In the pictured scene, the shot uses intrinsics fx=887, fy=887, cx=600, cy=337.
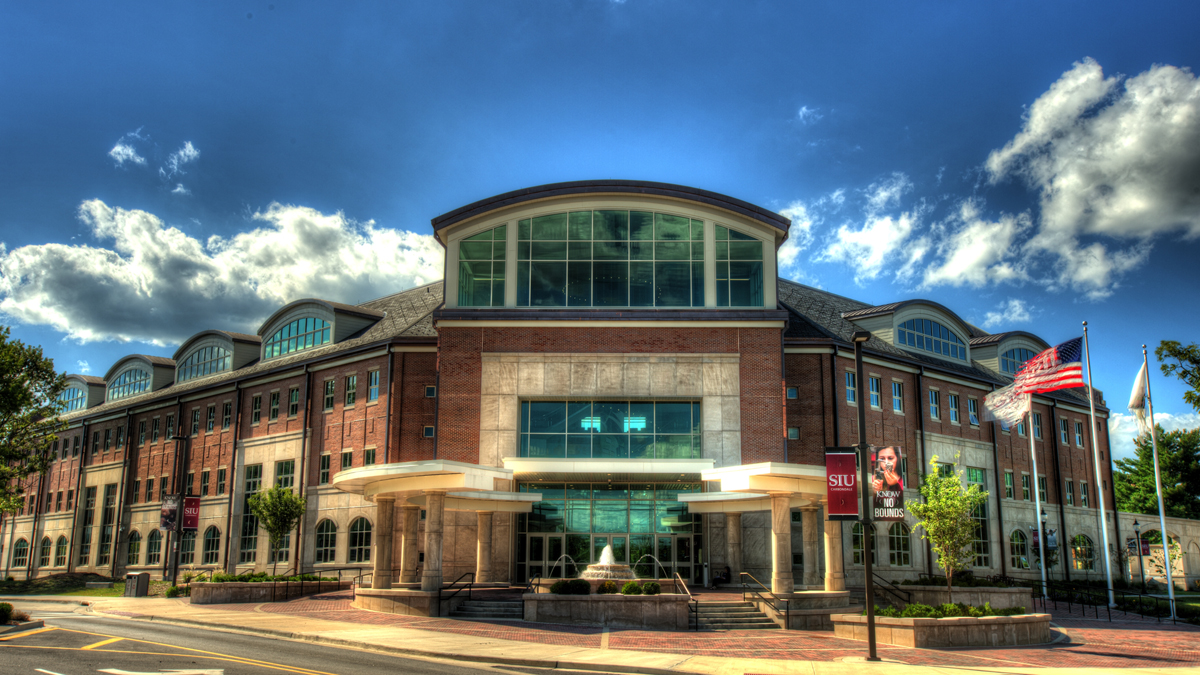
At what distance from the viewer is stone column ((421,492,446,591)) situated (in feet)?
90.7

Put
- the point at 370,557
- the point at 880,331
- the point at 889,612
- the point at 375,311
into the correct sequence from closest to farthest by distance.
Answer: the point at 889,612 → the point at 370,557 → the point at 880,331 → the point at 375,311

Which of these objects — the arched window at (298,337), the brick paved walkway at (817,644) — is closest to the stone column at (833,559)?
the brick paved walkway at (817,644)

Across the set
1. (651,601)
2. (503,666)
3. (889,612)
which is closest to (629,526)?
(651,601)

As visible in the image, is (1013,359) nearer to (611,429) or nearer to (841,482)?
(611,429)

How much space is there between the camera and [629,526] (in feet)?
119

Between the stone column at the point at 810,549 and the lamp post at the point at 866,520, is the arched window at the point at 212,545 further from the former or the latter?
the lamp post at the point at 866,520

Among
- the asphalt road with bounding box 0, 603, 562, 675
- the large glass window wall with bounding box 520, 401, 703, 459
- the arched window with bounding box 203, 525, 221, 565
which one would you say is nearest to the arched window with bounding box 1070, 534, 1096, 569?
the large glass window wall with bounding box 520, 401, 703, 459

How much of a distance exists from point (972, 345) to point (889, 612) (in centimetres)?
3455

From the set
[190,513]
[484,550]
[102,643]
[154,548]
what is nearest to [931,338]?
[484,550]

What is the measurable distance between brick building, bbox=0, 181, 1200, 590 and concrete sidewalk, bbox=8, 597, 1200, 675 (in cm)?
461

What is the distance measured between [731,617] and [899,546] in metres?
19.8

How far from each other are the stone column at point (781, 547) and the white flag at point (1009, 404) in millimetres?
15500

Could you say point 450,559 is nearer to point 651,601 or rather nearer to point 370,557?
point 370,557

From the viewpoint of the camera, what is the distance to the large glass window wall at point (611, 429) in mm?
36562
